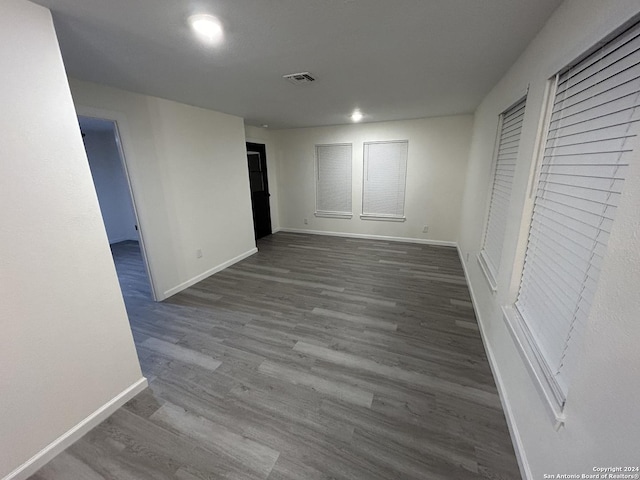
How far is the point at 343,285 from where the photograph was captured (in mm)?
3355

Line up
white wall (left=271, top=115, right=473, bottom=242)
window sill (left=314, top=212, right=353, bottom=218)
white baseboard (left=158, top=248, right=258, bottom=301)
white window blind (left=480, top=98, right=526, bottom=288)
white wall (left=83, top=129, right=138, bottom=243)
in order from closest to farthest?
white window blind (left=480, top=98, right=526, bottom=288) < white baseboard (left=158, top=248, right=258, bottom=301) < white wall (left=271, top=115, right=473, bottom=242) < white wall (left=83, top=129, right=138, bottom=243) < window sill (left=314, top=212, right=353, bottom=218)

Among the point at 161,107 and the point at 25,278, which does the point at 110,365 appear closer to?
the point at 25,278

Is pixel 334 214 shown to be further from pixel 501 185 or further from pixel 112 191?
pixel 112 191

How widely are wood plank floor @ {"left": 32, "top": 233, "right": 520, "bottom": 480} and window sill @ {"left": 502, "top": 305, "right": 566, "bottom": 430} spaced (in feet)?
1.73

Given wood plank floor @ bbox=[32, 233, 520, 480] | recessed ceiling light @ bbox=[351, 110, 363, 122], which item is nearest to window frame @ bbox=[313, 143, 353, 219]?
recessed ceiling light @ bbox=[351, 110, 363, 122]

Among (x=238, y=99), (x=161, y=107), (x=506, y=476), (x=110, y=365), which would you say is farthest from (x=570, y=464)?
(x=161, y=107)

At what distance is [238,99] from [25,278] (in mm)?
2539

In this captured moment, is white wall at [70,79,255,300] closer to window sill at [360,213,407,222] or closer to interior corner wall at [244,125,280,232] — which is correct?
interior corner wall at [244,125,280,232]

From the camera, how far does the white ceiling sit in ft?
4.17

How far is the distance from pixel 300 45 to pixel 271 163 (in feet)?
13.8

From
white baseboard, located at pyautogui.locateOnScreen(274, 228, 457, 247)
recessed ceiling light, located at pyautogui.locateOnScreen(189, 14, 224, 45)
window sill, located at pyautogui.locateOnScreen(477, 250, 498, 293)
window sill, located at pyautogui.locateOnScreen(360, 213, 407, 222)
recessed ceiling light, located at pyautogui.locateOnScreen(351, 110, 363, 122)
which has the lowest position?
white baseboard, located at pyautogui.locateOnScreen(274, 228, 457, 247)

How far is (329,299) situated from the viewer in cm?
301

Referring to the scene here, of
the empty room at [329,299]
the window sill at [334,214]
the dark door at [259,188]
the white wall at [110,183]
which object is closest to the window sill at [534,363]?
the empty room at [329,299]

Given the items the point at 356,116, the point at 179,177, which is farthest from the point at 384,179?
the point at 179,177
